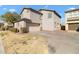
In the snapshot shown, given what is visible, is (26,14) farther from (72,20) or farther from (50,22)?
(72,20)

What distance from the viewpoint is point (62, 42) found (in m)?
2.78

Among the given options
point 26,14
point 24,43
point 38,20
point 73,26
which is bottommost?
point 24,43

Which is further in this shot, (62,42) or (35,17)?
(35,17)

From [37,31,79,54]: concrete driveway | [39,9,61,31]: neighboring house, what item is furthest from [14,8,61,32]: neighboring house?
[37,31,79,54]: concrete driveway

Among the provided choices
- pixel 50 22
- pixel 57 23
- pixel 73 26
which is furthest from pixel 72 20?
pixel 50 22

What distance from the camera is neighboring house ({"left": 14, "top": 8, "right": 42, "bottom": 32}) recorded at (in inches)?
113

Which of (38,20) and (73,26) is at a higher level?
(38,20)

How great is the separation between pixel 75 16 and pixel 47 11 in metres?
0.46

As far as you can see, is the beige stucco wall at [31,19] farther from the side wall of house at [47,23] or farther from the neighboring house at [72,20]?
the neighboring house at [72,20]

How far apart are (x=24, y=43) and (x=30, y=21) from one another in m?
0.38

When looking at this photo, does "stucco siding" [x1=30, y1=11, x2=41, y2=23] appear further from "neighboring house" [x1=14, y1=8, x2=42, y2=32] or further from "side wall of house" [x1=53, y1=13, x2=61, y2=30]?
"side wall of house" [x1=53, y1=13, x2=61, y2=30]

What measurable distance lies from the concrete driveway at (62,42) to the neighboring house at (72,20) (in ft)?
0.34

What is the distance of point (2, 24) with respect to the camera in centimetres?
288

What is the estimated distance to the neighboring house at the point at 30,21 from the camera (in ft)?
9.40
